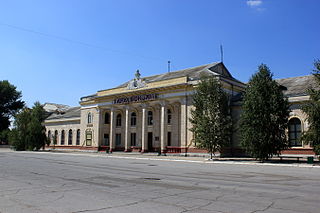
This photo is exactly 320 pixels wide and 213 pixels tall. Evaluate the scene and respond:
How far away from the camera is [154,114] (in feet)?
146

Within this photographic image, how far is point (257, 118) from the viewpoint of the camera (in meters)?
26.1

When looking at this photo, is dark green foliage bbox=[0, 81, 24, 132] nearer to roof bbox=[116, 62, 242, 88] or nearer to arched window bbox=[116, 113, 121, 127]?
arched window bbox=[116, 113, 121, 127]

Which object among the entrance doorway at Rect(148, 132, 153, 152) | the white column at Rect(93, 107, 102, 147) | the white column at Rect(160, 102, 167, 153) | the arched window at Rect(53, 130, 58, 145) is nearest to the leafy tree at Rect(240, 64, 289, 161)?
the white column at Rect(160, 102, 167, 153)

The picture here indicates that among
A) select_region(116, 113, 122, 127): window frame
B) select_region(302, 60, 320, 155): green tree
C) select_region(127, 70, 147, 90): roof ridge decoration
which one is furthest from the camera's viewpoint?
select_region(116, 113, 122, 127): window frame

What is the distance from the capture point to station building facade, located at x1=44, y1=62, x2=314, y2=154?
35.8 meters

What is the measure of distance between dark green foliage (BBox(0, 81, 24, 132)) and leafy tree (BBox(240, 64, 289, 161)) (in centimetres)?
6951

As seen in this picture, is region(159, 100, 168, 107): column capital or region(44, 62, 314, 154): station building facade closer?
region(44, 62, 314, 154): station building facade

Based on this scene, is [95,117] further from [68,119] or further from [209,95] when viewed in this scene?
[209,95]

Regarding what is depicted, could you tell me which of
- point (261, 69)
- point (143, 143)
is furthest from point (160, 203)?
Answer: point (143, 143)

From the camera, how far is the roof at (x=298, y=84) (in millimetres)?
32125

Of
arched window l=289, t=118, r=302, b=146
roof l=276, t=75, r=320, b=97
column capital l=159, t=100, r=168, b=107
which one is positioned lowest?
arched window l=289, t=118, r=302, b=146

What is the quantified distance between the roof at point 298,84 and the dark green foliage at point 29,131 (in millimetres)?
40934


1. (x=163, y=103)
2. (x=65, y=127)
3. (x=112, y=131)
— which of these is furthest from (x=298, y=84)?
(x=65, y=127)

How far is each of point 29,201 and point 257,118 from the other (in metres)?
22.1
